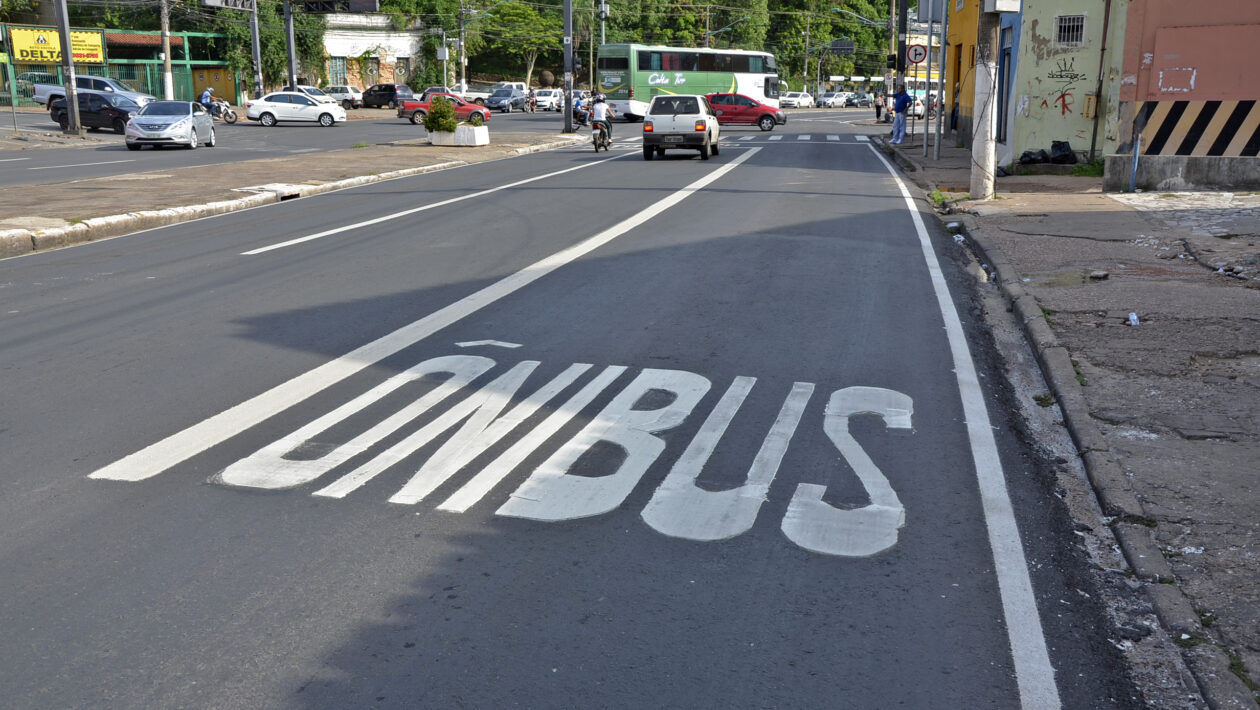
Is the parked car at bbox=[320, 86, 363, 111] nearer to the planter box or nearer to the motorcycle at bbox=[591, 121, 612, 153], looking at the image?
the planter box

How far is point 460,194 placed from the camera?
18641 millimetres

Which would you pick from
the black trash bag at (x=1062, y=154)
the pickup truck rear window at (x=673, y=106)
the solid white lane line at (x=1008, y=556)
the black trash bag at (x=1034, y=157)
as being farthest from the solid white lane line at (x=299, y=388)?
the pickup truck rear window at (x=673, y=106)

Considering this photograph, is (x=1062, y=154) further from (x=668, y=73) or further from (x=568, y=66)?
(x=668, y=73)

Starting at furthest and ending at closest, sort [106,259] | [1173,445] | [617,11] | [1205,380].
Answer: [617,11]
[106,259]
[1205,380]
[1173,445]

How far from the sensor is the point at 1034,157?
2245 centimetres

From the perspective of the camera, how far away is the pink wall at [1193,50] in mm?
18438

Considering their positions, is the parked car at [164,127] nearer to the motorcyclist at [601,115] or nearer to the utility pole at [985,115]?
the motorcyclist at [601,115]

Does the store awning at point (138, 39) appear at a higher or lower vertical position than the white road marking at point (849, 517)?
higher

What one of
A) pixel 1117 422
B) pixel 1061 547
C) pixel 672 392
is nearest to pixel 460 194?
pixel 672 392

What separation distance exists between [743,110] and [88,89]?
93.9 feet

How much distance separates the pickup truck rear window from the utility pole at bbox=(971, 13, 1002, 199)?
1052cm

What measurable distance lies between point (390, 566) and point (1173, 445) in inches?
168

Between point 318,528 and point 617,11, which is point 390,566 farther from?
point 617,11

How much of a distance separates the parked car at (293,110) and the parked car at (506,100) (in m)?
21.5
